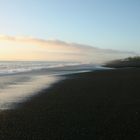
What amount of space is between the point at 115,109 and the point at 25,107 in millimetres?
4217

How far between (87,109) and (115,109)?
1242 mm

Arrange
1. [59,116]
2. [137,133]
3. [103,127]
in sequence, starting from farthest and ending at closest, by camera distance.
A: [59,116] < [103,127] < [137,133]

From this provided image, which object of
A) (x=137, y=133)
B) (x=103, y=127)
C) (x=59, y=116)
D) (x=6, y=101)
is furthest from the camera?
(x=6, y=101)

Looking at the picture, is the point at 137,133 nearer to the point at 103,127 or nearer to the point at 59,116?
the point at 103,127

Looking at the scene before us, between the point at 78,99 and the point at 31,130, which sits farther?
the point at 78,99

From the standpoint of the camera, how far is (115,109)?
14.1 m

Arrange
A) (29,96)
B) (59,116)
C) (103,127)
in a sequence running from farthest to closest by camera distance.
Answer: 1. (29,96)
2. (59,116)
3. (103,127)

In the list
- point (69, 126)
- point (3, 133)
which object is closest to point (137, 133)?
point (69, 126)

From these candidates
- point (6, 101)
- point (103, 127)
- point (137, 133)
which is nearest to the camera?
point (137, 133)

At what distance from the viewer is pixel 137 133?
998 centimetres

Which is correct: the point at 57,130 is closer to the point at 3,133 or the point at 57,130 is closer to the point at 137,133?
the point at 3,133

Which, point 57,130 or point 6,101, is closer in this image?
point 57,130

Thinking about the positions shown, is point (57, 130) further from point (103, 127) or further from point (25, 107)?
point (25, 107)

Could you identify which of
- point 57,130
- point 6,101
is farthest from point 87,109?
point 6,101
